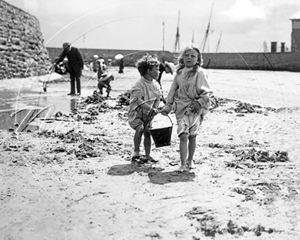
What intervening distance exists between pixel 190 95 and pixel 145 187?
1185 mm

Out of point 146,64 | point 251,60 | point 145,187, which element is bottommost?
point 145,187

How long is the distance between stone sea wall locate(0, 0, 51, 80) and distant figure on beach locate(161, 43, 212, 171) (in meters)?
14.4

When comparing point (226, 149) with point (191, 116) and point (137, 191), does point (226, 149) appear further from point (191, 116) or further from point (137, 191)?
point (137, 191)

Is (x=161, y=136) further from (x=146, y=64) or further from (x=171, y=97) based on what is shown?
(x=146, y=64)

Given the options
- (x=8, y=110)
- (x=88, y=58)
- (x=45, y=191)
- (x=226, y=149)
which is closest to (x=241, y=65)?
(x=88, y=58)

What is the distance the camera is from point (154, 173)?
4.70 meters

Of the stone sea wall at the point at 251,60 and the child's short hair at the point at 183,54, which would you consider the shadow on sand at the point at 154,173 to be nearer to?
the child's short hair at the point at 183,54

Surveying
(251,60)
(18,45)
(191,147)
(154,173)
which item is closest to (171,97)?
(191,147)

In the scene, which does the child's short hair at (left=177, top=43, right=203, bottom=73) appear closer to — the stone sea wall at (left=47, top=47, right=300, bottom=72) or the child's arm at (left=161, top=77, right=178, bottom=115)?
the child's arm at (left=161, top=77, right=178, bottom=115)

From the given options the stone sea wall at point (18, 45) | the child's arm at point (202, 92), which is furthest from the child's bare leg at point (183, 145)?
the stone sea wall at point (18, 45)

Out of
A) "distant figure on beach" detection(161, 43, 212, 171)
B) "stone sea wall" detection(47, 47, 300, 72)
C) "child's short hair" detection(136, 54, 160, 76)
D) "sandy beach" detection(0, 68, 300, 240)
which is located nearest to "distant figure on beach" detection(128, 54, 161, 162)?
"child's short hair" detection(136, 54, 160, 76)

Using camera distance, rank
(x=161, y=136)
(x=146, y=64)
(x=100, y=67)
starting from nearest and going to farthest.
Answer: (x=146, y=64)
(x=161, y=136)
(x=100, y=67)

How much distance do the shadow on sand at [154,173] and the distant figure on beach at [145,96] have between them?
0.19 meters

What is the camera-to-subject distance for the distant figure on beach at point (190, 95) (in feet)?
15.0
